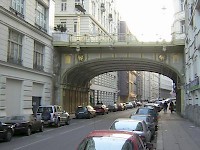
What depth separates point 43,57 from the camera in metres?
36.5

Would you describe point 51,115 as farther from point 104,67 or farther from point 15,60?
point 104,67

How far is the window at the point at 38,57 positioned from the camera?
3447 centimetres

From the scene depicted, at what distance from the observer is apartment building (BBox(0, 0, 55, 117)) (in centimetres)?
2727

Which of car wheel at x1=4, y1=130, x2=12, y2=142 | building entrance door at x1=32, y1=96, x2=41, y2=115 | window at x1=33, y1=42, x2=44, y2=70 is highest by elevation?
window at x1=33, y1=42, x2=44, y2=70

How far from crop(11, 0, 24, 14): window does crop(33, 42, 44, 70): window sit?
15.4 ft

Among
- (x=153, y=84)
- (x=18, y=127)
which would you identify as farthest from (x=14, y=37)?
(x=153, y=84)

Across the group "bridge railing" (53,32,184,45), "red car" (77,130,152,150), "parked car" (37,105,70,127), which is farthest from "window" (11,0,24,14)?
"red car" (77,130,152,150)

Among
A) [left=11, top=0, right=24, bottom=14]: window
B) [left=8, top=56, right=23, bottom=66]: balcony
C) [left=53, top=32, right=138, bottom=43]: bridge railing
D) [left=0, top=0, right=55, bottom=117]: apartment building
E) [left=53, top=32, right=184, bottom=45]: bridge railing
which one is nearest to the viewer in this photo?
[left=0, top=0, right=55, bottom=117]: apartment building

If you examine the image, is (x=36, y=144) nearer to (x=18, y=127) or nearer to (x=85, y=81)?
(x=18, y=127)

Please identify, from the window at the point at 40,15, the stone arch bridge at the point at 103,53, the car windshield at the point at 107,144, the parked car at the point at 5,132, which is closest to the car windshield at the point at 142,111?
the parked car at the point at 5,132

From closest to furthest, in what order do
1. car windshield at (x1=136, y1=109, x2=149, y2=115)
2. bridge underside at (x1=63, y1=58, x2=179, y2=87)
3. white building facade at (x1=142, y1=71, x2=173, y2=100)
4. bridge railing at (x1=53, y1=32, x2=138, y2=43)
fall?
car windshield at (x1=136, y1=109, x2=149, y2=115), bridge railing at (x1=53, y1=32, x2=138, y2=43), bridge underside at (x1=63, y1=58, x2=179, y2=87), white building facade at (x1=142, y1=71, x2=173, y2=100)

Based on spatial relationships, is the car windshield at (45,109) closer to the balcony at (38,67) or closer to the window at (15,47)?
the window at (15,47)

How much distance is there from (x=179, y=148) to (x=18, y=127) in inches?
391

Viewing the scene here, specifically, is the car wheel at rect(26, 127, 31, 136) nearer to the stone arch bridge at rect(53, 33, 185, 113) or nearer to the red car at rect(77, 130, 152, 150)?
the red car at rect(77, 130, 152, 150)
